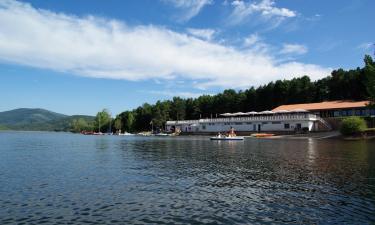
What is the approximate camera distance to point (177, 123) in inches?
6777

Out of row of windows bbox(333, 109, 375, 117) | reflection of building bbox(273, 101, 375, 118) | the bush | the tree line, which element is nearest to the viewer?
the bush

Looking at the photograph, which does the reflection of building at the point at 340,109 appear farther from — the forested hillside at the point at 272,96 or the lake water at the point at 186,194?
the lake water at the point at 186,194

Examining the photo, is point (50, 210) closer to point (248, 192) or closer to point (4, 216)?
point (4, 216)

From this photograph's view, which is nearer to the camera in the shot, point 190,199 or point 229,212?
point 229,212

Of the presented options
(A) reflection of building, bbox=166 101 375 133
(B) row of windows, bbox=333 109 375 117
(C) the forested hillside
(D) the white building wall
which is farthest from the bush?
(C) the forested hillside

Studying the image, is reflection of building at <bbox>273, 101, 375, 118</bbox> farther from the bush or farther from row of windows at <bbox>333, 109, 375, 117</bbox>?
the bush

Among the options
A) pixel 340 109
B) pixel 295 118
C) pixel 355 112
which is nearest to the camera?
pixel 355 112

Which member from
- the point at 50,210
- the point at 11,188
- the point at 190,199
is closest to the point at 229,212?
the point at 190,199

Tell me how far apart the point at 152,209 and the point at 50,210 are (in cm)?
505

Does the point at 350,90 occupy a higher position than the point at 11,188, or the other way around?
the point at 350,90

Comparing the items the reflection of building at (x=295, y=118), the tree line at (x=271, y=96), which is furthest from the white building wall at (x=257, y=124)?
the tree line at (x=271, y=96)

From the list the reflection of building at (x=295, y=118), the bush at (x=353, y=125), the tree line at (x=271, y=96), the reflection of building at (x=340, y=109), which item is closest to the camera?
the bush at (x=353, y=125)

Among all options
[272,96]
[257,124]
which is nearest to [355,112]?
[257,124]

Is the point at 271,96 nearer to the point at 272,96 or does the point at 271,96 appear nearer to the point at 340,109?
the point at 272,96
